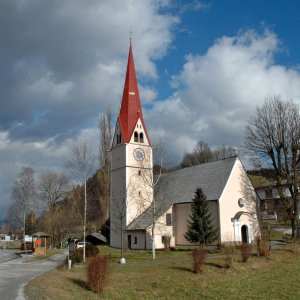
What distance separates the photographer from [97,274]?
682 inches

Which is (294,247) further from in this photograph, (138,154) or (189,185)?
(138,154)

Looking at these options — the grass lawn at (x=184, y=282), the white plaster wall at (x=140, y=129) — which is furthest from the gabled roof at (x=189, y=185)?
the grass lawn at (x=184, y=282)

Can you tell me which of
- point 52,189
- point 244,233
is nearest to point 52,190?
point 52,189

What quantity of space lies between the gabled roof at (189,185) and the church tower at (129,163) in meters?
1.61

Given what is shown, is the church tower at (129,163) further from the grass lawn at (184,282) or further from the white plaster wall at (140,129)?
the grass lawn at (184,282)

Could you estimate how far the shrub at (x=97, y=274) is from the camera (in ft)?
57.0

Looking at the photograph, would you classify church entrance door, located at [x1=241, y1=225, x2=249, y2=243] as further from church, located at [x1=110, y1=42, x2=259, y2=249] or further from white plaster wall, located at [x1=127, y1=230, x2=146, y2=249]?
white plaster wall, located at [x1=127, y1=230, x2=146, y2=249]

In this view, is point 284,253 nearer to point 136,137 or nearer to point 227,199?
point 227,199

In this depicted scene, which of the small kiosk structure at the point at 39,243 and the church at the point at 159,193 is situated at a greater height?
the church at the point at 159,193

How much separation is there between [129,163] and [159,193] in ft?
16.7

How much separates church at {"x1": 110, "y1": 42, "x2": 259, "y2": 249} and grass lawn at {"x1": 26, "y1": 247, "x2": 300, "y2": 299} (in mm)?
11741

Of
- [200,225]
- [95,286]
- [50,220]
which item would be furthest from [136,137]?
[95,286]

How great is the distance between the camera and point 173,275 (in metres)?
21.5

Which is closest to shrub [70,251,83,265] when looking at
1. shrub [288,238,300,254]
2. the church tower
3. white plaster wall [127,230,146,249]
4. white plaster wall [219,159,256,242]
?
white plaster wall [127,230,146,249]
